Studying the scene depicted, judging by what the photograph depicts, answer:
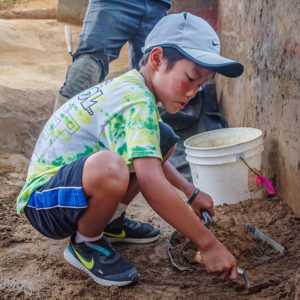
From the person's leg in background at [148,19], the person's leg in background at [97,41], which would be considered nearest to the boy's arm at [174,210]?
the person's leg in background at [97,41]

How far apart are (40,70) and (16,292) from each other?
4.59 metres

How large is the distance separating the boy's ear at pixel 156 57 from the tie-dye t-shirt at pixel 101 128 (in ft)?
0.24

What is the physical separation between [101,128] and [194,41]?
1.60ft

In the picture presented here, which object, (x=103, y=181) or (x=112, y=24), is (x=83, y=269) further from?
(x=112, y=24)

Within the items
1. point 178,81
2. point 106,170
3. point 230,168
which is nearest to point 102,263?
point 106,170

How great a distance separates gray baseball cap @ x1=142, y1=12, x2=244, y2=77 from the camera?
1548mm

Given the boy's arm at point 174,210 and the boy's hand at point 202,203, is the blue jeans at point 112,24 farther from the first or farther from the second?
the boy's arm at point 174,210

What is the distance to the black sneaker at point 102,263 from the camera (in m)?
1.58

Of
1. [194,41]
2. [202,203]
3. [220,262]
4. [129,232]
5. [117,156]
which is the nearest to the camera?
[220,262]

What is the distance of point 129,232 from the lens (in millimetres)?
2025

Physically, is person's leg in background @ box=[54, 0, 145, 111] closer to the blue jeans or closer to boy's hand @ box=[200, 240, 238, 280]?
the blue jeans

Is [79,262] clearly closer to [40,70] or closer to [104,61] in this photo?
[104,61]

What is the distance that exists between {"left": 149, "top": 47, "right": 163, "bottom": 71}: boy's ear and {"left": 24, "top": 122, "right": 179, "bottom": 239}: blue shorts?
461 millimetres

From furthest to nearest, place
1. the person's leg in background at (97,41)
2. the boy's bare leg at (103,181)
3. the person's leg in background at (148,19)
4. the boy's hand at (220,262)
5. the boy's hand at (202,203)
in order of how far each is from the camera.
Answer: the person's leg in background at (148,19)
the person's leg in background at (97,41)
the boy's hand at (202,203)
the boy's bare leg at (103,181)
the boy's hand at (220,262)
